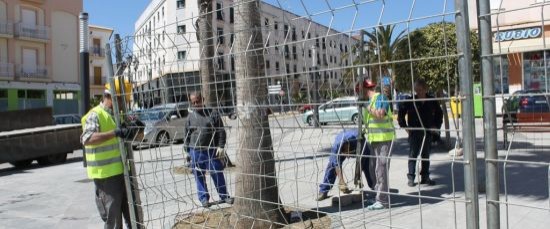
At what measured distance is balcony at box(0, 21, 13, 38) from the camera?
1489 inches

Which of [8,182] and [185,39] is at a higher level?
[185,39]

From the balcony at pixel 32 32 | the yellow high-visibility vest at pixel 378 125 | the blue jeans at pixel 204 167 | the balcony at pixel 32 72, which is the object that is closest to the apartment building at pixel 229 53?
the yellow high-visibility vest at pixel 378 125

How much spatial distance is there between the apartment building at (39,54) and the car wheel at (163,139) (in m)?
37.1

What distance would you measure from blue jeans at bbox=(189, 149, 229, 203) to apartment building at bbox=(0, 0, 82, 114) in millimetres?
36461

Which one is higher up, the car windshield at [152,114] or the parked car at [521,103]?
the car windshield at [152,114]

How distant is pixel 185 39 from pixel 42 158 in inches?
483

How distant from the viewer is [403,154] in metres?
11.6

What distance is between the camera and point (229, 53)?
4.12m

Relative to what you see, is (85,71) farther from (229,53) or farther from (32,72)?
(32,72)

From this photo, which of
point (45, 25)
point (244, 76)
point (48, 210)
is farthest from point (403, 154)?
point (45, 25)

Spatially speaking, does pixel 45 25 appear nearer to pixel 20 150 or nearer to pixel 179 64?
pixel 20 150

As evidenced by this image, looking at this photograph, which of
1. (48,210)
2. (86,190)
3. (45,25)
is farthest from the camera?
(45,25)

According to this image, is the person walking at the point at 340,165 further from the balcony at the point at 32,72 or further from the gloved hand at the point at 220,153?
the balcony at the point at 32,72

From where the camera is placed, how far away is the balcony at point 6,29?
37.8 m
